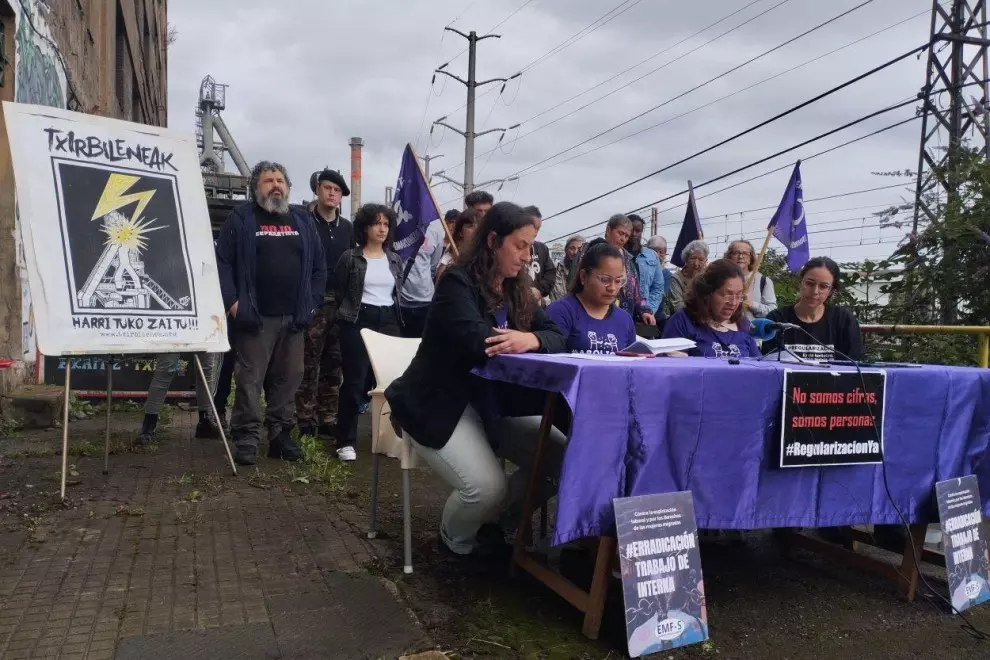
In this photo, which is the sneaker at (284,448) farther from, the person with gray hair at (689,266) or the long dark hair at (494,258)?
the person with gray hair at (689,266)

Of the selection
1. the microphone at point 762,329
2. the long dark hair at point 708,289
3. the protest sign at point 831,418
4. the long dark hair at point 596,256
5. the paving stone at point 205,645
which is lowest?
the paving stone at point 205,645

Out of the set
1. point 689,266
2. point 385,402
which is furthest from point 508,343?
point 689,266

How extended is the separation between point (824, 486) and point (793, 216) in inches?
232

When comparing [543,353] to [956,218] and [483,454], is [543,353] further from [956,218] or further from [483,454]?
[956,218]

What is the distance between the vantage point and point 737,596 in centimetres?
328

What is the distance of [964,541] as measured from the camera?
327 cm

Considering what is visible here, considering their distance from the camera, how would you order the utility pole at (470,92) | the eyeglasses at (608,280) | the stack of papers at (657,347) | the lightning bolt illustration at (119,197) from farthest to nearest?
the utility pole at (470,92) → the lightning bolt illustration at (119,197) → the eyeglasses at (608,280) → the stack of papers at (657,347)

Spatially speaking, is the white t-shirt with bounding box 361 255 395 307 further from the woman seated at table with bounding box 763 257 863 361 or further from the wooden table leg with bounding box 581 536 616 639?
the wooden table leg with bounding box 581 536 616 639

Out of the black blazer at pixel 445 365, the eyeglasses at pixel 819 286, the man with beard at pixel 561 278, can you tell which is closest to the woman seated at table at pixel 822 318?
the eyeglasses at pixel 819 286

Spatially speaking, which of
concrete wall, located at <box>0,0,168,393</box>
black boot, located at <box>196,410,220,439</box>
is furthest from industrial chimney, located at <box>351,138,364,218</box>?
black boot, located at <box>196,410,220,439</box>

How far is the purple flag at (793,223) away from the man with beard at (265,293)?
530 centimetres

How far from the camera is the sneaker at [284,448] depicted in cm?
538

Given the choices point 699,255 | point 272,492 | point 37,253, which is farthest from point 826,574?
point 37,253

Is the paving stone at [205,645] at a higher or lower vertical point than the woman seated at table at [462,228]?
lower
